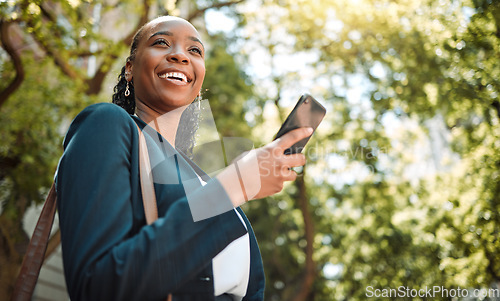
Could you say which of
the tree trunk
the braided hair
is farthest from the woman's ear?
the tree trunk

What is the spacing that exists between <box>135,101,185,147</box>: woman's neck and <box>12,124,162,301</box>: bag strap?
1.14 feet

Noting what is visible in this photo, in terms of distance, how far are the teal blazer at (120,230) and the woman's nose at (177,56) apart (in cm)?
50

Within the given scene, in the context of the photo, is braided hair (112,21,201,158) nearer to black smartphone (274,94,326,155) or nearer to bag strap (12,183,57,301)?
bag strap (12,183,57,301)

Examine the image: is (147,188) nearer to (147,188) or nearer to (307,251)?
(147,188)

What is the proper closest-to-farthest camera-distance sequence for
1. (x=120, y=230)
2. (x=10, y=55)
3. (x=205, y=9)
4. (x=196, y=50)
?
(x=120, y=230), (x=196, y=50), (x=10, y=55), (x=205, y=9)

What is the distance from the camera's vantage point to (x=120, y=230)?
3.49 feet

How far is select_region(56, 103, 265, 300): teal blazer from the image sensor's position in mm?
1009

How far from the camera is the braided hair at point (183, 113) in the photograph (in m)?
1.92

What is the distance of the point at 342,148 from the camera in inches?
475

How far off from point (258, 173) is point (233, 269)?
0.39 metres

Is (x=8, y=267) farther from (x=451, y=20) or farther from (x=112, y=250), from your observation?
(x=451, y=20)

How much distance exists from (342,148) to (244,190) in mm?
11202
